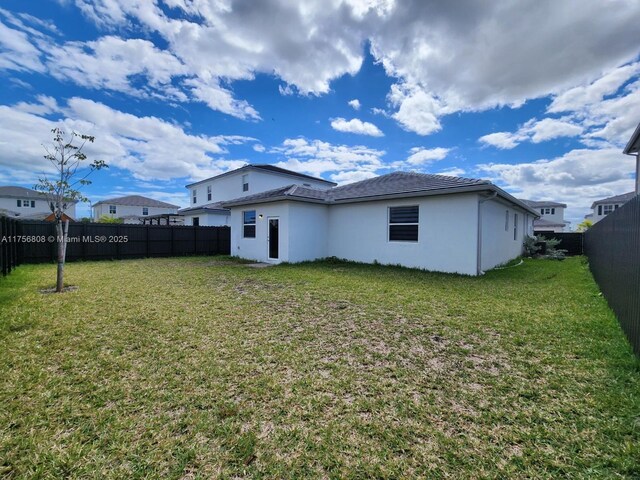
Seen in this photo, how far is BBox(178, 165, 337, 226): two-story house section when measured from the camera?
73.3ft

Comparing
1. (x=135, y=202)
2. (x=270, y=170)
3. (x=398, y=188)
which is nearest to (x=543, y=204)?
(x=270, y=170)

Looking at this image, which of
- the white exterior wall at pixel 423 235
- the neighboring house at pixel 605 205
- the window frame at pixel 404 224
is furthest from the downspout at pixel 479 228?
the neighboring house at pixel 605 205

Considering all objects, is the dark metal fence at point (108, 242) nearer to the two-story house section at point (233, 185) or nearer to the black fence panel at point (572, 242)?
the two-story house section at point (233, 185)

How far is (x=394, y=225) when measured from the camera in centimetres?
1097

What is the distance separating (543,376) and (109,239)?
56.9ft

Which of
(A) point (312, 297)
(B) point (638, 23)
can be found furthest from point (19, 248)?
(B) point (638, 23)

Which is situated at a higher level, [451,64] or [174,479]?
[451,64]

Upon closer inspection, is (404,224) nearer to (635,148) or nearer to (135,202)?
(635,148)

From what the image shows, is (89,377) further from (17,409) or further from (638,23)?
(638,23)

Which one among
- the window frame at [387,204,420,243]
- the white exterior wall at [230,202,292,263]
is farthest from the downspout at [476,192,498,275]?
the white exterior wall at [230,202,292,263]

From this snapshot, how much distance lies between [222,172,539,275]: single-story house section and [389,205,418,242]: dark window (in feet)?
0.12

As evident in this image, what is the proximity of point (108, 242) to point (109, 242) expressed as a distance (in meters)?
0.04

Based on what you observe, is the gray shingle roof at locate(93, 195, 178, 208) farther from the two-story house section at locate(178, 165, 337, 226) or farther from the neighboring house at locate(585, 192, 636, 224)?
the neighboring house at locate(585, 192, 636, 224)

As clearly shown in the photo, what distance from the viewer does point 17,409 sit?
243 cm
